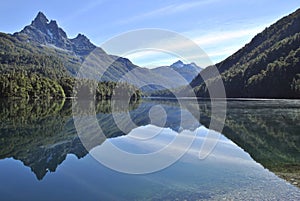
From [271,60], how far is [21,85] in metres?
122

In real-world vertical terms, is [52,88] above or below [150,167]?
above

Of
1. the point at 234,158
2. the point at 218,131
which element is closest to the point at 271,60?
the point at 218,131

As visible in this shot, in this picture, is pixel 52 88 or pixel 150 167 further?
pixel 52 88

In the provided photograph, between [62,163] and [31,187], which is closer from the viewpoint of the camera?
[31,187]

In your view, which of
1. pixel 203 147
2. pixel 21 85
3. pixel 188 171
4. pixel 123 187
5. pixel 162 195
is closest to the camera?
pixel 162 195

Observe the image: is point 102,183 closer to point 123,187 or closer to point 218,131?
point 123,187

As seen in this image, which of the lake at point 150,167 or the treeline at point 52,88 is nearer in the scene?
the lake at point 150,167

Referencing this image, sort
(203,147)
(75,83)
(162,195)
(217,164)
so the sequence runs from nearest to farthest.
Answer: (162,195) < (217,164) < (203,147) < (75,83)

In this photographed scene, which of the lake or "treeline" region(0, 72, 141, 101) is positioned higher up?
"treeline" region(0, 72, 141, 101)

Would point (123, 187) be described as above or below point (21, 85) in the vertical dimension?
below

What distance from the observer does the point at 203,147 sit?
79.8 feet

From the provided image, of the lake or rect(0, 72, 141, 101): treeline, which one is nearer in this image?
the lake

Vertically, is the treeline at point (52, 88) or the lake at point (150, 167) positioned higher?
the treeline at point (52, 88)

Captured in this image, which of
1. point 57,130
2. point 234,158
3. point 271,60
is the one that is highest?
point 271,60
